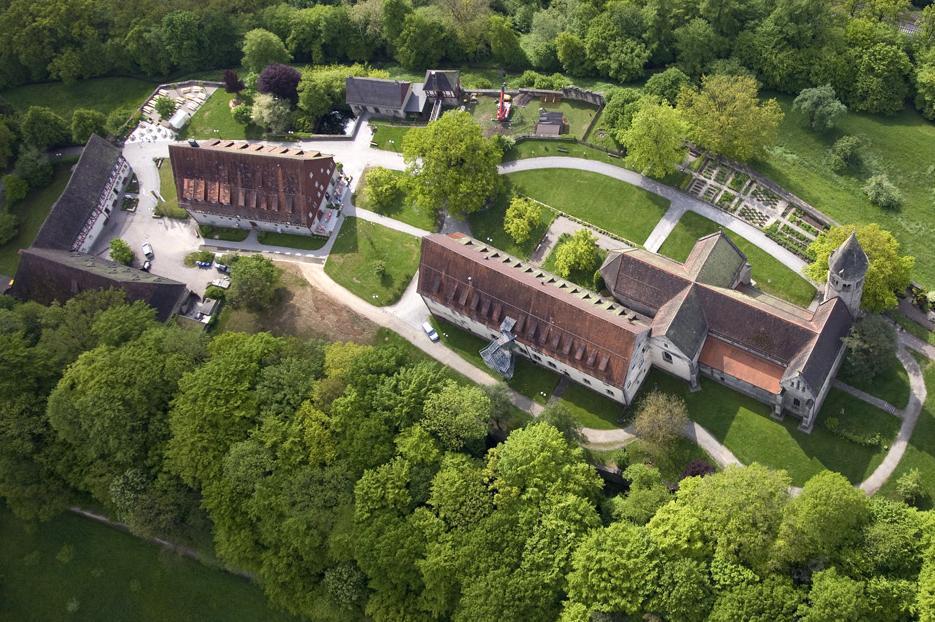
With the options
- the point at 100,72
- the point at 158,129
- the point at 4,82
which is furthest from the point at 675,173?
the point at 4,82

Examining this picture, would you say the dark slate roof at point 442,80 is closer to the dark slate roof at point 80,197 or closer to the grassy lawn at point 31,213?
the dark slate roof at point 80,197

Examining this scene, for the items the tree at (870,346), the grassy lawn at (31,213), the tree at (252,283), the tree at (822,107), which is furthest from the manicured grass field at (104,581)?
the tree at (822,107)

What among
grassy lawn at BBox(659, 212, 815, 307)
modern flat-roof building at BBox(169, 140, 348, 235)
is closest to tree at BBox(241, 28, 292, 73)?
modern flat-roof building at BBox(169, 140, 348, 235)

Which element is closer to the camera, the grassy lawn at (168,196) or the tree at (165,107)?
the grassy lawn at (168,196)

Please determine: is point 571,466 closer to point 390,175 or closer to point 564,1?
point 390,175

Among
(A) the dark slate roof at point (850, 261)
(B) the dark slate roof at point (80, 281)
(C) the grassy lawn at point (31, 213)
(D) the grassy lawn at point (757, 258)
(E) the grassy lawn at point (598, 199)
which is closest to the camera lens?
(A) the dark slate roof at point (850, 261)

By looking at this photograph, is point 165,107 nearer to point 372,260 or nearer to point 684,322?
point 372,260

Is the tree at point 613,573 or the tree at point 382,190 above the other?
the tree at point 382,190
